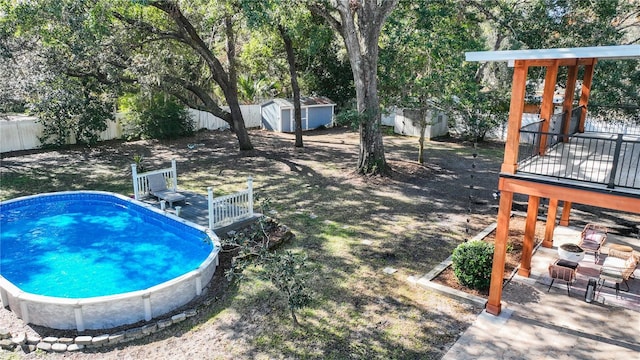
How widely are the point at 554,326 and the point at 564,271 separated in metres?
1.44

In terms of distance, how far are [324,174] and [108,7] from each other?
9859mm

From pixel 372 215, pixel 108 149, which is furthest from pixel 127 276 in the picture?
pixel 108 149

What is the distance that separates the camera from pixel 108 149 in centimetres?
2197

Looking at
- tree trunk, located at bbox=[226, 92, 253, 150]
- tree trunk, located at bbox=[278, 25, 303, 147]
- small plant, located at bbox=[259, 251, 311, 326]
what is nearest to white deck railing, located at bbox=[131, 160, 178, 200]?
tree trunk, located at bbox=[226, 92, 253, 150]

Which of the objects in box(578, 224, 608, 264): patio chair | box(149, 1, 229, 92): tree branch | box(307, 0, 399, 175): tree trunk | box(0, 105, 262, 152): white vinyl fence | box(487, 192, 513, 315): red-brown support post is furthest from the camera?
box(0, 105, 262, 152): white vinyl fence

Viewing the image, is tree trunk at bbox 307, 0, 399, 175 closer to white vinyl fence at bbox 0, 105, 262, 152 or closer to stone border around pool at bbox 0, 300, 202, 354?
stone border around pool at bbox 0, 300, 202, 354

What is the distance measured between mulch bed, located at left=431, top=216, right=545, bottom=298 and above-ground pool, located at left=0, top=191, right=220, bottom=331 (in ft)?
17.2

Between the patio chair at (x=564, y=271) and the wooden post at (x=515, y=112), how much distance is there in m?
2.77

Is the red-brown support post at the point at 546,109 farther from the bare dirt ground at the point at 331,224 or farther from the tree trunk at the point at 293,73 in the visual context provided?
the tree trunk at the point at 293,73

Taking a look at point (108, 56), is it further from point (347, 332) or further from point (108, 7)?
point (347, 332)

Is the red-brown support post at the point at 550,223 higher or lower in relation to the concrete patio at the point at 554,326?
higher

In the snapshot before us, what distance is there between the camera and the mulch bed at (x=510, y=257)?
8.82m

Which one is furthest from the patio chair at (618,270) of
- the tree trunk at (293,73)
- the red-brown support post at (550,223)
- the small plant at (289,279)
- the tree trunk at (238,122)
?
the tree trunk at (238,122)

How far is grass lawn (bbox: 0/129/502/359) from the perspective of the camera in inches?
280
